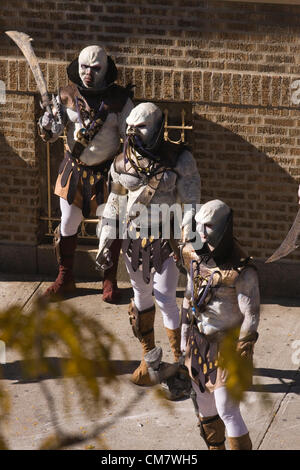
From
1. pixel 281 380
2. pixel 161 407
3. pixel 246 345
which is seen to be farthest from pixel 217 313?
pixel 281 380

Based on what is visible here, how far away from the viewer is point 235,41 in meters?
8.62

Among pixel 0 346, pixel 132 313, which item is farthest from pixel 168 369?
pixel 0 346

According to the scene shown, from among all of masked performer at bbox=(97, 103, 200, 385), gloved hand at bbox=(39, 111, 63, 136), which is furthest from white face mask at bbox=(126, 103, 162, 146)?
gloved hand at bbox=(39, 111, 63, 136)

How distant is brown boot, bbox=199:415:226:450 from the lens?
609cm

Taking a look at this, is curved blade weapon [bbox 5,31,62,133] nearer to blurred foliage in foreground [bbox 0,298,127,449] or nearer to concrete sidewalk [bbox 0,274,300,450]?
concrete sidewalk [bbox 0,274,300,450]

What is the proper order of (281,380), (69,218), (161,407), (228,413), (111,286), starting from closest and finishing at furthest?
(228,413), (161,407), (281,380), (69,218), (111,286)

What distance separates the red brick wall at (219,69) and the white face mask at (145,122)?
6.08 feet

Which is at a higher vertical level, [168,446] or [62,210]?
[62,210]

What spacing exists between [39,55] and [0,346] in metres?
6.40

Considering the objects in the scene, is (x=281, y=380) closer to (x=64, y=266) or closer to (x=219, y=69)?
(x=64, y=266)

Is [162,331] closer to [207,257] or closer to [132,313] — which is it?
[132,313]

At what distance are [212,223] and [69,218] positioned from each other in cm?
309

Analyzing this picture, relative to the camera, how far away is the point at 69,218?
8852 mm

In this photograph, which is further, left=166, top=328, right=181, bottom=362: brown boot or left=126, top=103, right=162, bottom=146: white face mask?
left=166, top=328, right=181, bottom=362: brown boot
